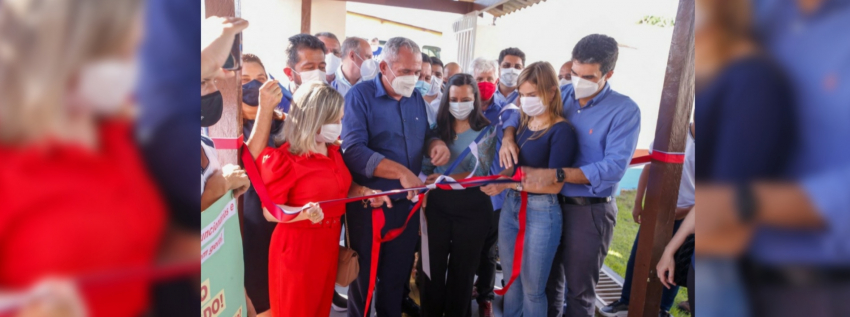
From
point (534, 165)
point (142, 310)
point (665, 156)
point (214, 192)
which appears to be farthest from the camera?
point (534, 165)

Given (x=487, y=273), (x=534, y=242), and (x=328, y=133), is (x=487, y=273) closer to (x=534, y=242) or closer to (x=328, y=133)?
(x=534, y=242)

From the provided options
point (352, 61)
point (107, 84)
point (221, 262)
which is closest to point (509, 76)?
point (352, 61)

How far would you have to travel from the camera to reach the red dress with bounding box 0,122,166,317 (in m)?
0.56

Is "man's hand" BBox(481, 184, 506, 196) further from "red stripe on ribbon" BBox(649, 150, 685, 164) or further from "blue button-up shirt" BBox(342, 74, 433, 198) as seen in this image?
"red stripe on ribbon" BBox(649, 150, 685, 164)

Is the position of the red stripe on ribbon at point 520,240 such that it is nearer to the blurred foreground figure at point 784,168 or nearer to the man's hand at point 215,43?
the man's hand at point 215,43

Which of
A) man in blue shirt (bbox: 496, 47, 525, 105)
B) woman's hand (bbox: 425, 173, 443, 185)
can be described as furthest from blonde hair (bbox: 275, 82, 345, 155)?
man in blue shirt (bbox: 496, 47, 525, 105)

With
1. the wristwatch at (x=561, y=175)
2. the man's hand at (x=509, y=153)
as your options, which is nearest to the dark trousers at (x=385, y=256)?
the man's hand at (x=509, y=153)

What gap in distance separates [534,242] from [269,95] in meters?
2.03

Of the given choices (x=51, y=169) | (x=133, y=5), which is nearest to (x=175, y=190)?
(x=51, y=169)

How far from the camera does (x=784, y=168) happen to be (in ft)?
2.03

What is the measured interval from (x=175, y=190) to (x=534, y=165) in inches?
114

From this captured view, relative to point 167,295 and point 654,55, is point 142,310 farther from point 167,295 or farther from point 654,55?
point 654,55

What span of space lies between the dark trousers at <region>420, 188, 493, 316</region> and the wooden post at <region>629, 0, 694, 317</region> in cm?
112

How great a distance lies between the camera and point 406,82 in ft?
11.3
